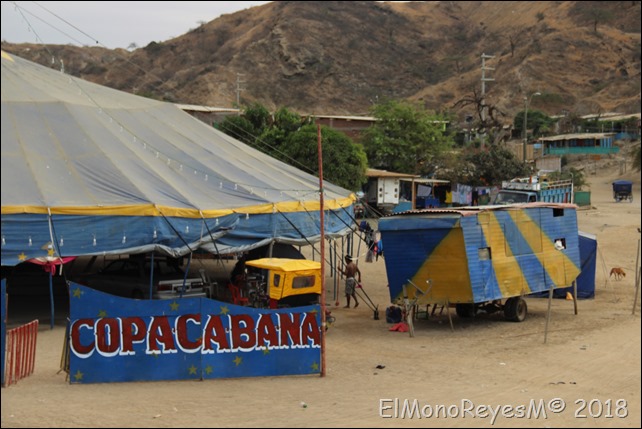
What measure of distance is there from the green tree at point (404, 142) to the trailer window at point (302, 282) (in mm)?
34489

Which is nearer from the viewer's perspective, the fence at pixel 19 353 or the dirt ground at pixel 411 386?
the dirt ground at pixel 411 386

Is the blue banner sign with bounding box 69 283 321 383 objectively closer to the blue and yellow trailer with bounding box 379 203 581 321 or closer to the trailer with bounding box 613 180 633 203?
the blue and yellow trailer with bounding box 379 203 581 321

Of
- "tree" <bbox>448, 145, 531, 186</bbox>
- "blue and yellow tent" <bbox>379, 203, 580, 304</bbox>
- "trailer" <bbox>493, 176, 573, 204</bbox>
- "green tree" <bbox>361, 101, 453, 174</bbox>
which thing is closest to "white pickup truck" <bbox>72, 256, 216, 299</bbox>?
"blue and yellow tent" <bbox>379, 203, 580, 304</bbox>

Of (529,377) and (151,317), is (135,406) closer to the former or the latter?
(151,317)

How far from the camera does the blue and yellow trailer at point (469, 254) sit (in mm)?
17516

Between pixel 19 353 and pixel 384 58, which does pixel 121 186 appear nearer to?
pixel 19 353

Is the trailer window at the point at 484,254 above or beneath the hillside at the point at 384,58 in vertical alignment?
beneath

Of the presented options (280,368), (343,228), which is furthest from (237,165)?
(280,368)

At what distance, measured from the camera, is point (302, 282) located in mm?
18328

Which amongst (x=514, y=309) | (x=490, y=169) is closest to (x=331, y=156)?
(x=490, y=169)

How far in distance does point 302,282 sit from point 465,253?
3.50 meters

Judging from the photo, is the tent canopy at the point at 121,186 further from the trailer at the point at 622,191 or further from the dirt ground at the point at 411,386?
the trailer at the point at 622,191

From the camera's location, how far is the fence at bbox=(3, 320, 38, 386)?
12.2 metres

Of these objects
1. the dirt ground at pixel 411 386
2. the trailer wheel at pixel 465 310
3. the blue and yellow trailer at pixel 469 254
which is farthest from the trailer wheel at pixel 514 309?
the trailer wheel at pixel 465 310
